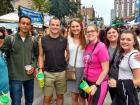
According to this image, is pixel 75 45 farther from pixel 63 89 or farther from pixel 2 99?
pixel 2 99

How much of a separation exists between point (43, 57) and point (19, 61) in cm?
52

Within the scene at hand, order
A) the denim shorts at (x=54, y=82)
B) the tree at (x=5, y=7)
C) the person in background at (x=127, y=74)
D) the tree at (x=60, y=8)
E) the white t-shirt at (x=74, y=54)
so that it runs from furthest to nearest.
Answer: the tree at (x=60, y=8)
the tree at (x=5, y=7)
the denim shorts at (x=54, y=82)
the white t-shirt at (x=74, y=54)
the person in background at (x=127, y=74)

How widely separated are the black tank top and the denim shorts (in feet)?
0.26

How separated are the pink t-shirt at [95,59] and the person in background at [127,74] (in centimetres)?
76

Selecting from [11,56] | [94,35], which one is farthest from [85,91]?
[11,56]

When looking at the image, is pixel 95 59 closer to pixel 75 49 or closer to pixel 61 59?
pixel 75 49

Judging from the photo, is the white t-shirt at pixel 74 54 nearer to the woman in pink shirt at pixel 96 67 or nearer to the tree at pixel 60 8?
the woman in pink shirt at pixel 96 67

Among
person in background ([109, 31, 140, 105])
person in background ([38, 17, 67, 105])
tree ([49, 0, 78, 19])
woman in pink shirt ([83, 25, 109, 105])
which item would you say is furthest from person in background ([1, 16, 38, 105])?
tree ([49, 0, 78, 19])

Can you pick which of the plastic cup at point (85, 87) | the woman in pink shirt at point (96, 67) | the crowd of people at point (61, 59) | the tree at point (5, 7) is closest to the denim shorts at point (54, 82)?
the crowd of people at point (61, 59)

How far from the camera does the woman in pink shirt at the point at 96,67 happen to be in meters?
5.36

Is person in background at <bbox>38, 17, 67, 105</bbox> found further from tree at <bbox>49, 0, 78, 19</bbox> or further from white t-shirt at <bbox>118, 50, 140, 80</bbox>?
tree at <bbox>49, 0, 78, 19</bbox>

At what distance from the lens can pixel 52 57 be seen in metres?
6.05

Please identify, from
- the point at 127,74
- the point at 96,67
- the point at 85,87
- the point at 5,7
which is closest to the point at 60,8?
the point at 5,7

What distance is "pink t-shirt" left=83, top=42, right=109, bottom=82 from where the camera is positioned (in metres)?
5.43
